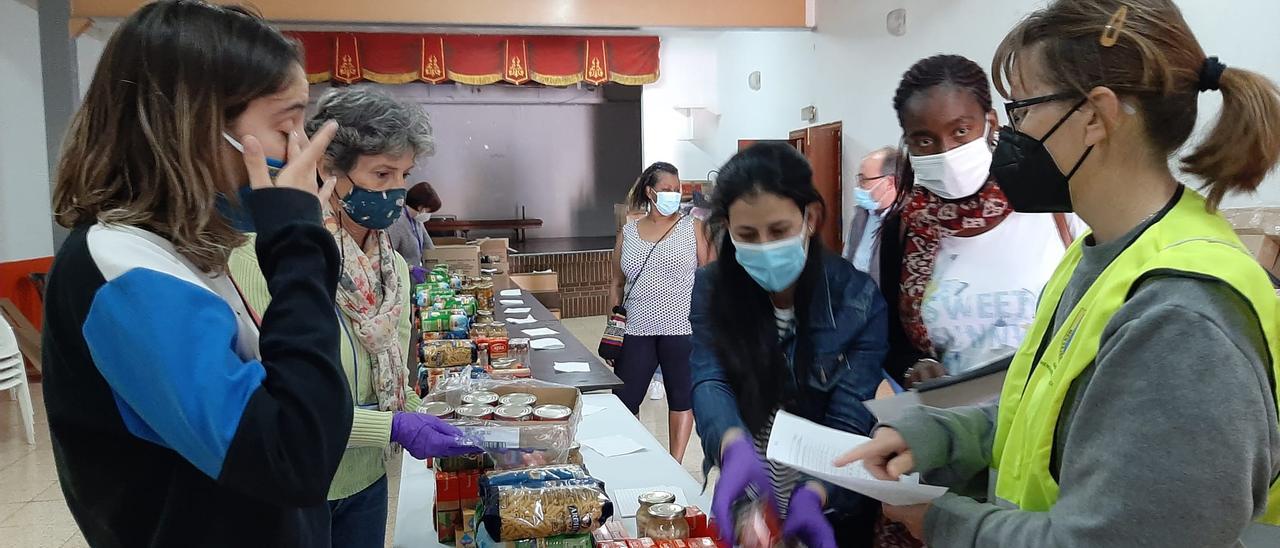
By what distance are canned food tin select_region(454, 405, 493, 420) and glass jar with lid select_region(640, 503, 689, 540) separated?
48 cm

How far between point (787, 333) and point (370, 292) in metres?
1.03

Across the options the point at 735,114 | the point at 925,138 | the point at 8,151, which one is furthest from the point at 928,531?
the point at 735,114

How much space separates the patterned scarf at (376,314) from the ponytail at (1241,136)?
5.33ft

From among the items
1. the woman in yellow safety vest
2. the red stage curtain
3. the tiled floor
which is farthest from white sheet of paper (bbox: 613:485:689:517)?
the red stage curtain

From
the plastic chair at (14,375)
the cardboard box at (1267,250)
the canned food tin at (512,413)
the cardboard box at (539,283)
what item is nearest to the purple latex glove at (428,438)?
the canned food tin at (512,413)

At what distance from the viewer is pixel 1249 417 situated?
762mm

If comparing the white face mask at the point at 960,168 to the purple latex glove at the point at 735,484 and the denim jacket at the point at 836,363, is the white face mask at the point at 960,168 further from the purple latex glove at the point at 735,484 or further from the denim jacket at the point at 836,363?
the purple latex glove at the point at 735,484

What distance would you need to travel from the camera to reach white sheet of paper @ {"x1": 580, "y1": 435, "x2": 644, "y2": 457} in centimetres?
232

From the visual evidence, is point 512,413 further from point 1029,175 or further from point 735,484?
point 1029,175

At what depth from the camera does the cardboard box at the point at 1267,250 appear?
283 cm

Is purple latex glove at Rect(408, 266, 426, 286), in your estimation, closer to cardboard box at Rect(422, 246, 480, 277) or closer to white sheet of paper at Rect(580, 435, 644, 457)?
cardboard box at Rect(422, 246, 480, 277)

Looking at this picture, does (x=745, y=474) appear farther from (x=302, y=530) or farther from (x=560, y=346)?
(x=560, y=346)

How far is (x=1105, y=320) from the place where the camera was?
33.9 inches

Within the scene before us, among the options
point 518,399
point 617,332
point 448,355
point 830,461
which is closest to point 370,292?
point 518,399
